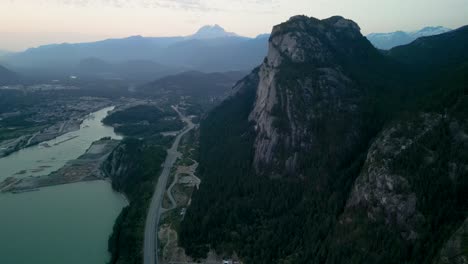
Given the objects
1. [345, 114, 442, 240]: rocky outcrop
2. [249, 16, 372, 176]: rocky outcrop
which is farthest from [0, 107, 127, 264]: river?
[345, 114, 442, 240]: rocky outcrop

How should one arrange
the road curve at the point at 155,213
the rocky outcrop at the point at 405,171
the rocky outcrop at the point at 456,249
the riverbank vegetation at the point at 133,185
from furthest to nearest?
the riverbank vegetation at the point at 133,185, the road curve at the point at 155,213, the rocky outcrop at the point at 405,171, the rocky outcrop at the point at 456,249

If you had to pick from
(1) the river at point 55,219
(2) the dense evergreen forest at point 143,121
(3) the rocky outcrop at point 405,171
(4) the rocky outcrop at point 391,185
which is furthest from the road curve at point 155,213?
(2) the dense evergreen forest at point 143,121

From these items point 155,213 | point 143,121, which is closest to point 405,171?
point 155,213

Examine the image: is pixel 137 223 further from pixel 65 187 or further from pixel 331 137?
pixel 331 137

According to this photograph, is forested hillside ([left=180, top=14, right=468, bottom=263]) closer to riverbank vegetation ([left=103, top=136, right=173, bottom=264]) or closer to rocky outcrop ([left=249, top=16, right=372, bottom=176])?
rocky outcrop ([left=249, top=16, right=372, bottom=176])

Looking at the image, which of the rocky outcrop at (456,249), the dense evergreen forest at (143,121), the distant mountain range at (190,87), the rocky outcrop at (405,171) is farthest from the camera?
the distant mountain range at (190,87)

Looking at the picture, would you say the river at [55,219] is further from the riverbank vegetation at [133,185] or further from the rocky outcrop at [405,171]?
Result: the rocky outcrop at [405,171]
